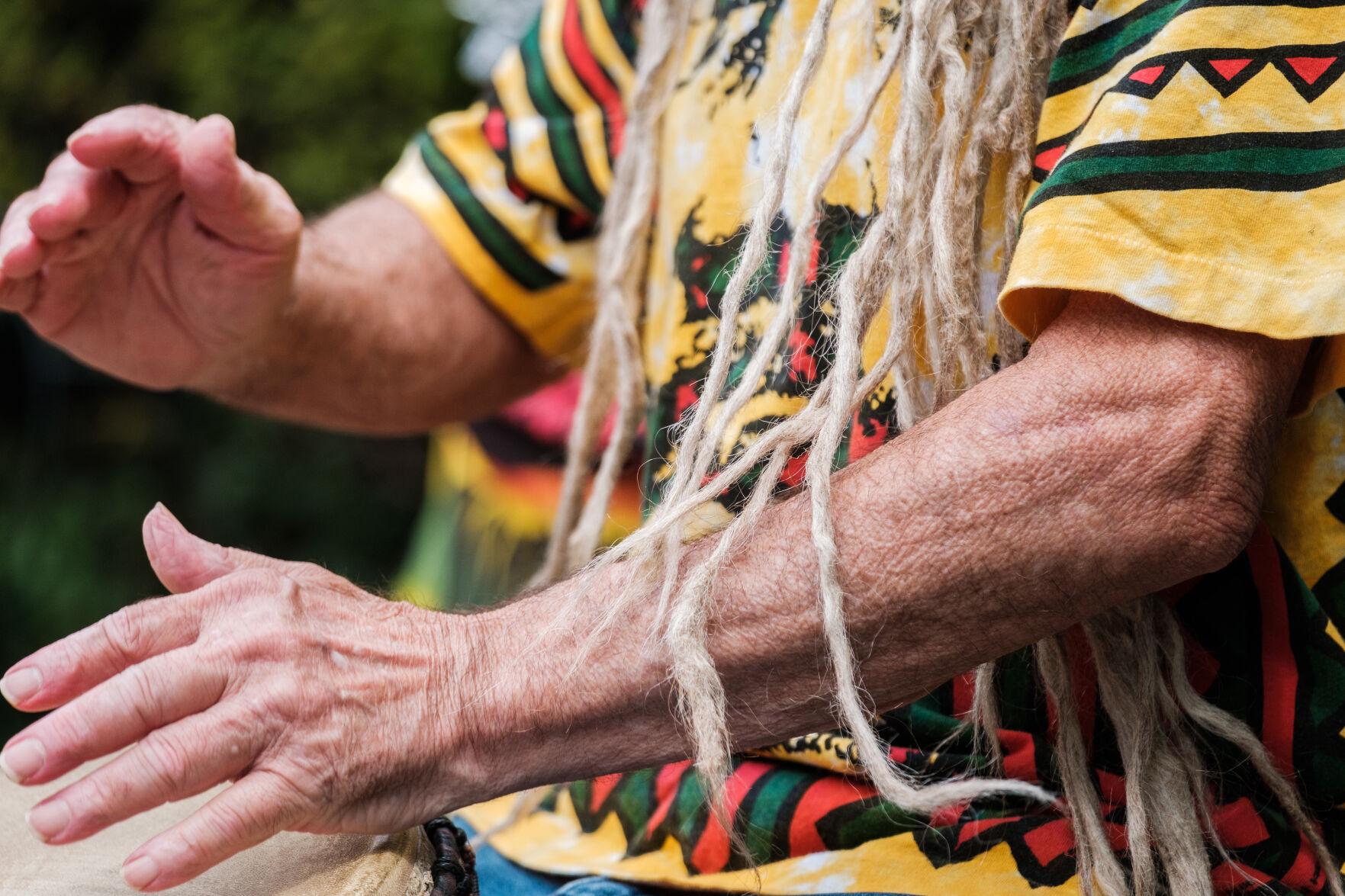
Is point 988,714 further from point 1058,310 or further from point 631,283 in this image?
point 631,283

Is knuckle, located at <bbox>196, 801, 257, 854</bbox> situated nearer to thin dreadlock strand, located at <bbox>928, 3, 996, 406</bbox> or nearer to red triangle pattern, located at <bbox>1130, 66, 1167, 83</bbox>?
thin dreadlock strand, located at <bbox>928, 3, 996, 406</bbox>

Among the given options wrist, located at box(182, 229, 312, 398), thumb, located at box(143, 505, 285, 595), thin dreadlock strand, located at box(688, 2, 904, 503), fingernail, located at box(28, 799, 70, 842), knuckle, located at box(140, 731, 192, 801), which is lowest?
fingernail, located at box(28, 799, 70, 842)

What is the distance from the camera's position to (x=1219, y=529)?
705 millimetres

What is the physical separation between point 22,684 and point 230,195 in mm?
581

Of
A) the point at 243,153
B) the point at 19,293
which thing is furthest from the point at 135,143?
the point at 243,153

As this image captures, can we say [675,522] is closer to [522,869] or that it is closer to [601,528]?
[601,528]

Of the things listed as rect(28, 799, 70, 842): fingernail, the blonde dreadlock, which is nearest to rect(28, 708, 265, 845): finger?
rect(28, 799, 70, 842): fingernail

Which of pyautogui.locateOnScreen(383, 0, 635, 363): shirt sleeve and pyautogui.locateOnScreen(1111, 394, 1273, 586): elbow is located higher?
pyautogui.locateOnScreen(383, 0, 635, 363): shirt sleeve

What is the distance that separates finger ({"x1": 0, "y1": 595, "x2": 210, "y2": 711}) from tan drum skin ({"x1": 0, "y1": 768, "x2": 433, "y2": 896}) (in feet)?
0.43

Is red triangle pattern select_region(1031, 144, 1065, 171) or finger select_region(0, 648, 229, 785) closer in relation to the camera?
finger select_region(0, 648, 229, 785)

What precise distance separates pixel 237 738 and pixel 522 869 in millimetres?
439

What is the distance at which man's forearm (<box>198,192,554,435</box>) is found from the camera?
1345 millimetres

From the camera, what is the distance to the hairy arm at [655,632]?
689mm

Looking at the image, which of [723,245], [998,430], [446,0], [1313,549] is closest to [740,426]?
[723,245]
